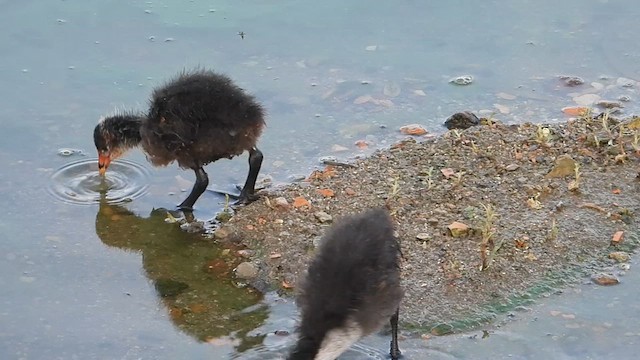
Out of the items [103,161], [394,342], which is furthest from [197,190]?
[394,342]

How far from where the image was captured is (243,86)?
772 cm

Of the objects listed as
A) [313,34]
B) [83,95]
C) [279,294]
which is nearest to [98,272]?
[279,294]

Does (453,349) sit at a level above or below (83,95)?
below

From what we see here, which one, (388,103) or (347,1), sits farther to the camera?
(347,1)

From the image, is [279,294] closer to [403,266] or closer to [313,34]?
[403,266]

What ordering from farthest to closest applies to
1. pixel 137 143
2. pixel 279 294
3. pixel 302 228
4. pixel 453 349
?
pixel 137 143
pixel 302 228
pixel 279 294
pixel 453 349

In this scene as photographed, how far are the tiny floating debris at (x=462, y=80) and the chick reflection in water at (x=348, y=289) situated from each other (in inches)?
126

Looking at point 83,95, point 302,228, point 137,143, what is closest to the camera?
point 302,228

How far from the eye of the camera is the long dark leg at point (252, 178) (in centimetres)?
652

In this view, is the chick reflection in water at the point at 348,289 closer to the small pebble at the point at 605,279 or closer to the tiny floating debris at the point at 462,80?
the small pebble at the point at 605,279

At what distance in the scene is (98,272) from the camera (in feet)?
19.4

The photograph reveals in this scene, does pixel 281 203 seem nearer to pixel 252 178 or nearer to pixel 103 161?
pixel 252 178

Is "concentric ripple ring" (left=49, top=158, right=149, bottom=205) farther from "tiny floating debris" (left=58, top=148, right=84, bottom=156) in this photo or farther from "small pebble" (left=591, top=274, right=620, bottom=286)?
"small pebble" (left=591, top=274, right=620, bottom=286)

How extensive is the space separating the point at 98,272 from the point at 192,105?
119cm
